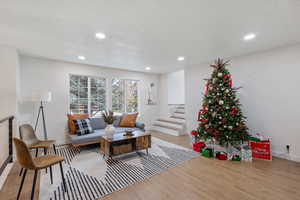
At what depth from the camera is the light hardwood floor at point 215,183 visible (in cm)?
186

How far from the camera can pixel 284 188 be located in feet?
6.55

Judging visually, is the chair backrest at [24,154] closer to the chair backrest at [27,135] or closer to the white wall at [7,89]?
the chair backrest at [27,135]

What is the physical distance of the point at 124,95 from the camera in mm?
5477

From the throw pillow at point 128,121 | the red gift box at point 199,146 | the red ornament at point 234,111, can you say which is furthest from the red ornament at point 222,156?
the throw pillow at point 128,121

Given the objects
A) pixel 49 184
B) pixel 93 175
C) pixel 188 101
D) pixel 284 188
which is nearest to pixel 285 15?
pixel 284 188

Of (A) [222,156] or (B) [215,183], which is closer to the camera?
(B) [215,183]

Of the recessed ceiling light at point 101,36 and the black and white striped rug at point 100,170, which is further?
the recessed ceiling light at point 101,36

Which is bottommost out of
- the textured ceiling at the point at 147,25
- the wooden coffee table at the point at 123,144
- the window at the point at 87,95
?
the wooden coffee table at the point at 123,144

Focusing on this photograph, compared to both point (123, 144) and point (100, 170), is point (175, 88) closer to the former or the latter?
point (123, 144)

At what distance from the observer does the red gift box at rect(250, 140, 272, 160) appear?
114 inches

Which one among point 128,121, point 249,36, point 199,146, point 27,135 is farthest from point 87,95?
point 249,36

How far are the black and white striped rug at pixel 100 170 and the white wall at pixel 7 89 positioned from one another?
1.14 m

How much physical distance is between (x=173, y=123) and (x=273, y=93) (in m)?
3.25

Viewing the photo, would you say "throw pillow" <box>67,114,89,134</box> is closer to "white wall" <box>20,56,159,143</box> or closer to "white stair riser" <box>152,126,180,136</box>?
"white wall" <box>20,56,159,143</box>
